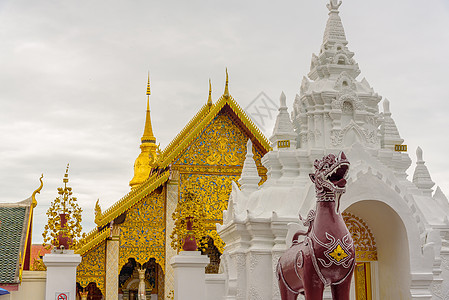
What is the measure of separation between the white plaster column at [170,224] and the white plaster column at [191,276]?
4.45 metres

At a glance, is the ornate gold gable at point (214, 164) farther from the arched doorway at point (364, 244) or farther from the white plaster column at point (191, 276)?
the arched doorway at point (364, 244)

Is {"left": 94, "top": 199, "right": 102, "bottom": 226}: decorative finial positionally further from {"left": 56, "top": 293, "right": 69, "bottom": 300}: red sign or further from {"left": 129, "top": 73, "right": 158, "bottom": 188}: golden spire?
{"left": 129, "top": 73, "right": 158, "bottom": 188}: golden spire

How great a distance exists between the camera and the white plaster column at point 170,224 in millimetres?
14328

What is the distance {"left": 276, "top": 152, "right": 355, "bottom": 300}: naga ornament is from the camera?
5.79 meters

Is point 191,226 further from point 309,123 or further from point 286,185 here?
point 309,123

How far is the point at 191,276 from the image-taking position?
9.84 metres

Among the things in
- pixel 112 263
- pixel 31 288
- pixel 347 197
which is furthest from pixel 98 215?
pixel 347 197

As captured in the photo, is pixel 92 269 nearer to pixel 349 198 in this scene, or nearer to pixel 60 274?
pixel 60 274

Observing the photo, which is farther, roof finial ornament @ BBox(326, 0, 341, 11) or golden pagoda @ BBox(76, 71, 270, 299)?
golden pagoda @ BBox(76, 71, 270, 299)

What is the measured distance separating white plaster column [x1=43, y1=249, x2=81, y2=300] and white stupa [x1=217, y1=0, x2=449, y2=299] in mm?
2157

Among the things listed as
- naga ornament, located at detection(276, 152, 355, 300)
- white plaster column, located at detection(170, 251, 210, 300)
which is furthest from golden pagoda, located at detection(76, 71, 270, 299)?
naga ornament, located at detection(276, 152, 355, 300)

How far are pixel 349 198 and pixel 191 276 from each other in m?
2.78

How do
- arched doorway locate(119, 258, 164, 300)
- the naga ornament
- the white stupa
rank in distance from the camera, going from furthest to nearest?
arched doorway locate(119, 258, 164, 300), the white stupa, the naga ornament

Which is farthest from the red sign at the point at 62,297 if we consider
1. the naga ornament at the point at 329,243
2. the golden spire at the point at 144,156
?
the golden spire at the point at 144,156
